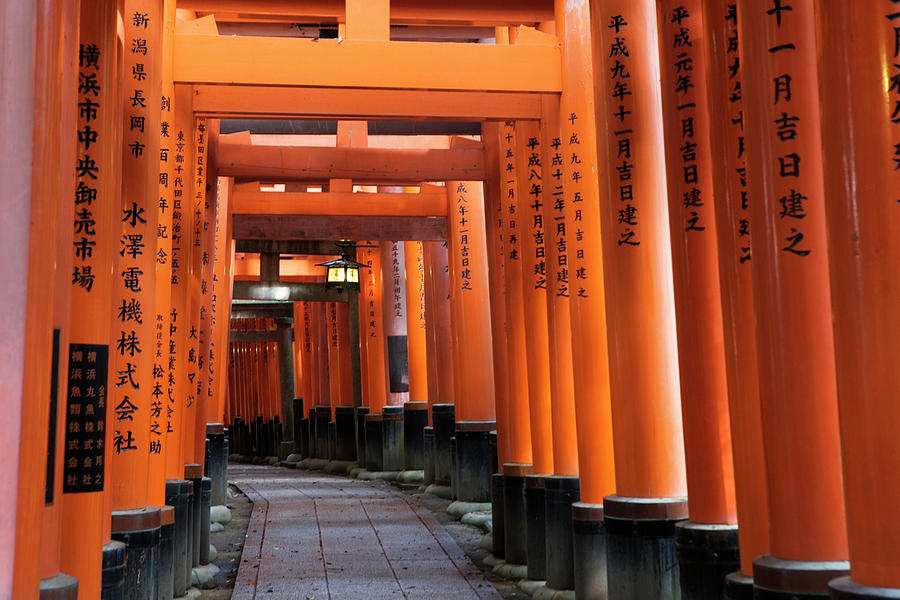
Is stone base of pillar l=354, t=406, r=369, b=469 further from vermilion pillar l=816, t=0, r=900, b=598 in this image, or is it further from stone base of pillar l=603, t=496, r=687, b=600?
vermilion pillar l=816, t=0, r=900, b=598

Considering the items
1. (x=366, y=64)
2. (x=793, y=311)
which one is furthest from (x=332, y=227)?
(x=793, y=311)

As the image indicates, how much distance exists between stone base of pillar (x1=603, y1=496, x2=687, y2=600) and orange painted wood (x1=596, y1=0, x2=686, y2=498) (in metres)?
0.09

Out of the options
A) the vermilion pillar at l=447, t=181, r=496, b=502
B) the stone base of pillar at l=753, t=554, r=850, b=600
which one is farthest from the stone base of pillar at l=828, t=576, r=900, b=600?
the vermilion pillar at l=447, t=181, r=496, b=502

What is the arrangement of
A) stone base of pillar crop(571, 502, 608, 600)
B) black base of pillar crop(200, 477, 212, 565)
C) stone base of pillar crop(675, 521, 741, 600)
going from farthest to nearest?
black base of pillar crop(200, 477, 212, 565), stone base of pillar crop(571, 502, 608, 600), stone base of pillar crop(675, 521, 741, 600)

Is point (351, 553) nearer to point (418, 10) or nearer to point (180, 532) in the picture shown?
point (180, 532)

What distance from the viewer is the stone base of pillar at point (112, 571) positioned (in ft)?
13.9

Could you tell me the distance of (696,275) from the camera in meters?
4.24

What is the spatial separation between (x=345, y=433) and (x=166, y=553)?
12.3m

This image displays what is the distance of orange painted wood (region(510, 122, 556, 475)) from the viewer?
708 centimetres

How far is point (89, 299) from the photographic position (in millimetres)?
3977

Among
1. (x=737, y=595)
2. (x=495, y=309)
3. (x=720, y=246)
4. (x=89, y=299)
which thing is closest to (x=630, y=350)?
(x=720, y=246)

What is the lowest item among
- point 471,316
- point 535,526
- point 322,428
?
point 535,526

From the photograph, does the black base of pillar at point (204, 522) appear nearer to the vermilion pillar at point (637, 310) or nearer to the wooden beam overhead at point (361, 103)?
the wooden beam overhead at point (361, 103)

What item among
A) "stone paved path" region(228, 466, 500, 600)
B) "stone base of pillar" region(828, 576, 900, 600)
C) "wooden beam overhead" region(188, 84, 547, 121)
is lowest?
"stone paved path" region(228, 466, 500, 600)
